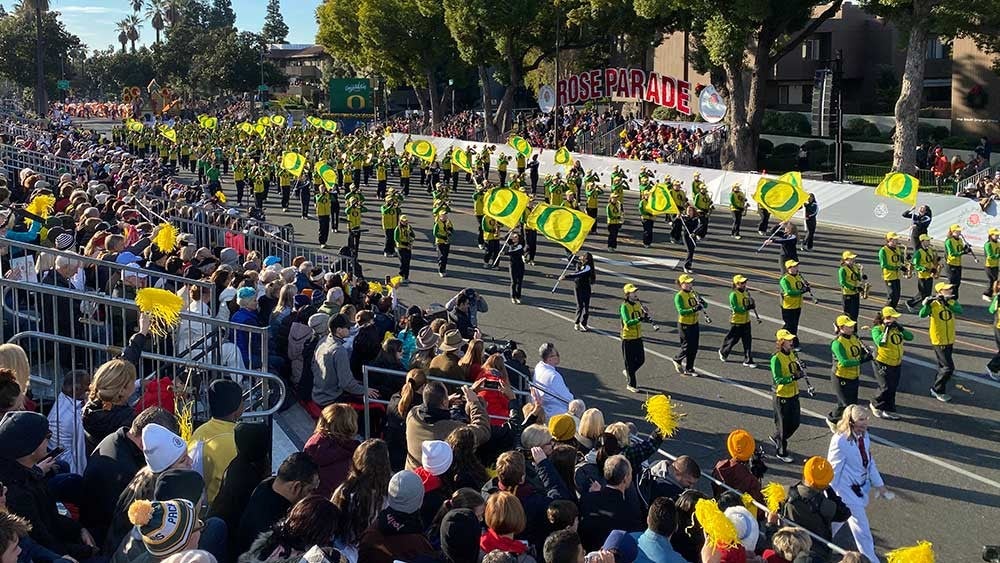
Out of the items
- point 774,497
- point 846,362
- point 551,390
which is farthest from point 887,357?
point 774,497

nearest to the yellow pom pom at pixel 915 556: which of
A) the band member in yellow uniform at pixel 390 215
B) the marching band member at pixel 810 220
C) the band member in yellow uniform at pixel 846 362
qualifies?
the band member in yellow uniform at pixel 846 362

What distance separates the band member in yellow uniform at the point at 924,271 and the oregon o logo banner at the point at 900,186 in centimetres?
148

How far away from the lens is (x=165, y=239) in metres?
12.0

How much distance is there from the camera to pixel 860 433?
828 centimetres

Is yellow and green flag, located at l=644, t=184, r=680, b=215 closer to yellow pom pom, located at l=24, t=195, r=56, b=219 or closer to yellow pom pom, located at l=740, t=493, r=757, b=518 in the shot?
yellow pom pom, located at l=24, t=195, r=56, b=219

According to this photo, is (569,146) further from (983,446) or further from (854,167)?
(983,446)

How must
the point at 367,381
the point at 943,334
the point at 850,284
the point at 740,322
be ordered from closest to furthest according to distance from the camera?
the point at 367,381
the point at 943,334
the point at 740,322
the point at 850,284

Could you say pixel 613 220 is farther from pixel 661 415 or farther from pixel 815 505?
pixel 815 505

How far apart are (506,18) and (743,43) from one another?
14914 millimetres

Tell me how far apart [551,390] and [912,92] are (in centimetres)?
2389

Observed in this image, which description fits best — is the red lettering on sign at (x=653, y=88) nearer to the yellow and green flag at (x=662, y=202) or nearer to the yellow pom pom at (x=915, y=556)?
the yellow and green flag at (x=662, y=202)

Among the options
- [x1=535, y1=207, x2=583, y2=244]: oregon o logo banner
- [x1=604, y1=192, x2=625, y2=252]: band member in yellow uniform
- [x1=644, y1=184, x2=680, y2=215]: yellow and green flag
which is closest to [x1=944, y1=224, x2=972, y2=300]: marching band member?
[x1=644, y1=184, x2=680, y2=215]: yellow and green flag

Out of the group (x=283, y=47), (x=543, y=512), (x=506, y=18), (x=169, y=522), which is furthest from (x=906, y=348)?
(x=283, y=47)

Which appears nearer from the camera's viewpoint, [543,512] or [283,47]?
[543,512]
